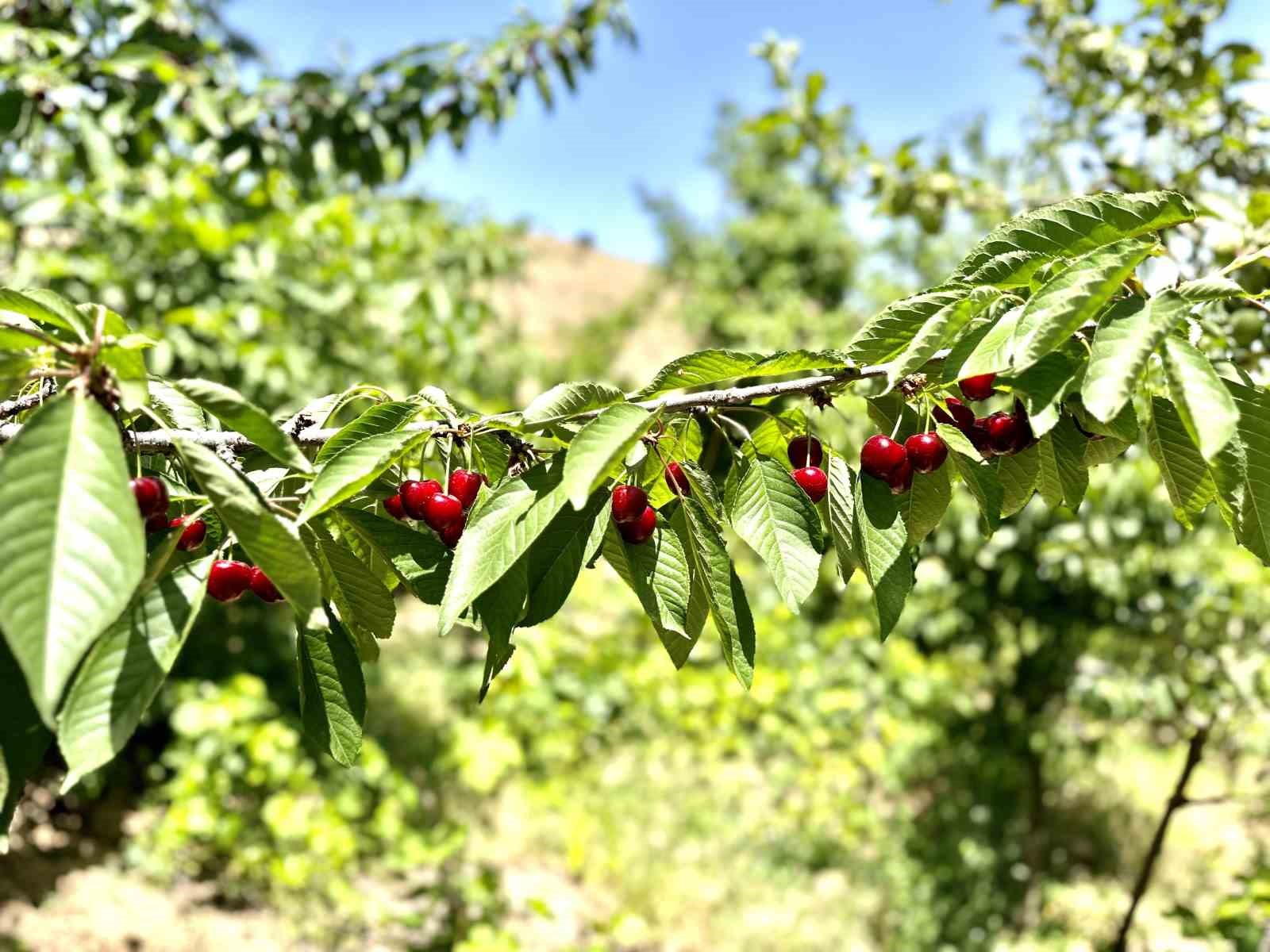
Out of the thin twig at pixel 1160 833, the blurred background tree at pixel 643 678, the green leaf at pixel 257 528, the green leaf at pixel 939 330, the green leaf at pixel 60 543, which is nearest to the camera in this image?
the green leaf at pixel 60 543

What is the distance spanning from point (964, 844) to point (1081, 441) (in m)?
3.77

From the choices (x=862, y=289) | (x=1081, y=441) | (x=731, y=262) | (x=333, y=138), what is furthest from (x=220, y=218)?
(x=731, y=262)

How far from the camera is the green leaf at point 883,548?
81 cm

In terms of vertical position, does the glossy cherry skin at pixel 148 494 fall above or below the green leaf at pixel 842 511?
below

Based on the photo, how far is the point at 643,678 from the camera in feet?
15.8

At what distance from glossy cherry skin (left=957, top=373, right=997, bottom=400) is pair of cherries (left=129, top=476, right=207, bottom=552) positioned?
2.11ft

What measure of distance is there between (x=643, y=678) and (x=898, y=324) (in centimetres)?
421

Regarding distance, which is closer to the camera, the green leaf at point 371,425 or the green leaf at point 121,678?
the green leaf at point 121,678

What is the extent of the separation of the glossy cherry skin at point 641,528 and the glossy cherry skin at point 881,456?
0.19 meters

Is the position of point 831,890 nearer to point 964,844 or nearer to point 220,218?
point 964,844

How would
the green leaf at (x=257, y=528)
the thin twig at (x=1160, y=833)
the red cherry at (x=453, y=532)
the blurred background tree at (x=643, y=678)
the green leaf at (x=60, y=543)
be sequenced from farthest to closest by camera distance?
1. the blurred background tree at (x=643, y=678)
2. the thin twig at (x=1160, y=833)
3. the red cherry at (x=453, y=532)
4. the green leaf at (x=257, y=528)
5. the green leaf at (x=60, y=543)

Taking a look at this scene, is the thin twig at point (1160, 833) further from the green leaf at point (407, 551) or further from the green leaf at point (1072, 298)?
the green leaf at point (407, 551)

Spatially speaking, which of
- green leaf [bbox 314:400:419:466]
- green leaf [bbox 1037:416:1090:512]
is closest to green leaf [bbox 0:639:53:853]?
green leaf [bbox 314:400:419:466]

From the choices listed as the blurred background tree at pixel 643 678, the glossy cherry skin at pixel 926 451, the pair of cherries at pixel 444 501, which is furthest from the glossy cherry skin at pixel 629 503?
the blurred background tree at pixel 643 678
